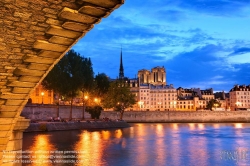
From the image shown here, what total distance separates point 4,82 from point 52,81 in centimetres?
5313

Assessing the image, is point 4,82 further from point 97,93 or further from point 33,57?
point 97,93

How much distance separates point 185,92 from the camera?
17812 cm

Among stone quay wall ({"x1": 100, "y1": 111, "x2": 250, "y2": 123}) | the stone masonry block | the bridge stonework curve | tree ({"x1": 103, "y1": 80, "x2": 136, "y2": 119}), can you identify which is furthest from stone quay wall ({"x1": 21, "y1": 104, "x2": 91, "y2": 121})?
the stone masonry block

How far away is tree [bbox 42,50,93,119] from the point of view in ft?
199

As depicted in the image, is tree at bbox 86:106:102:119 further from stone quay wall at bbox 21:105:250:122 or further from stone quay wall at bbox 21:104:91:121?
stone quay wall at bbox 21:105:250:122

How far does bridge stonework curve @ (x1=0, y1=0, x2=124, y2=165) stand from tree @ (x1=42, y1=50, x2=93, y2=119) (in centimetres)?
5094

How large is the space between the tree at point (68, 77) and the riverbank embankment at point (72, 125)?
20.7ft

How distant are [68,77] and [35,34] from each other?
182 ft

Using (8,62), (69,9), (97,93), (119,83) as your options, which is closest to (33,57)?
(8,62)

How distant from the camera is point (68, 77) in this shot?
203 ft

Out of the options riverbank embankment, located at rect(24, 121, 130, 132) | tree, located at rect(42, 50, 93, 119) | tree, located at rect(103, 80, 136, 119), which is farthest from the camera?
tree, located at rect(103, 80, 136, 119)

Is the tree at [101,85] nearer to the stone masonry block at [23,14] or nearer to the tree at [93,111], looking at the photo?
the tree at [93,111]

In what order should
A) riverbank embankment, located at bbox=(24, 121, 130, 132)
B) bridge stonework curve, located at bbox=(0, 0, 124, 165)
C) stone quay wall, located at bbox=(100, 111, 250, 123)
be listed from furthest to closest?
stone quay wall, located at bbox=(100, 111, 250, 123)
riverbank embankment, located at bbox=(24, 121, 130, 132)
bridge stonework curve, located at bbox=(0, 0, 124, 165)

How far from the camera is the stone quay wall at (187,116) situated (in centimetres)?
11238
